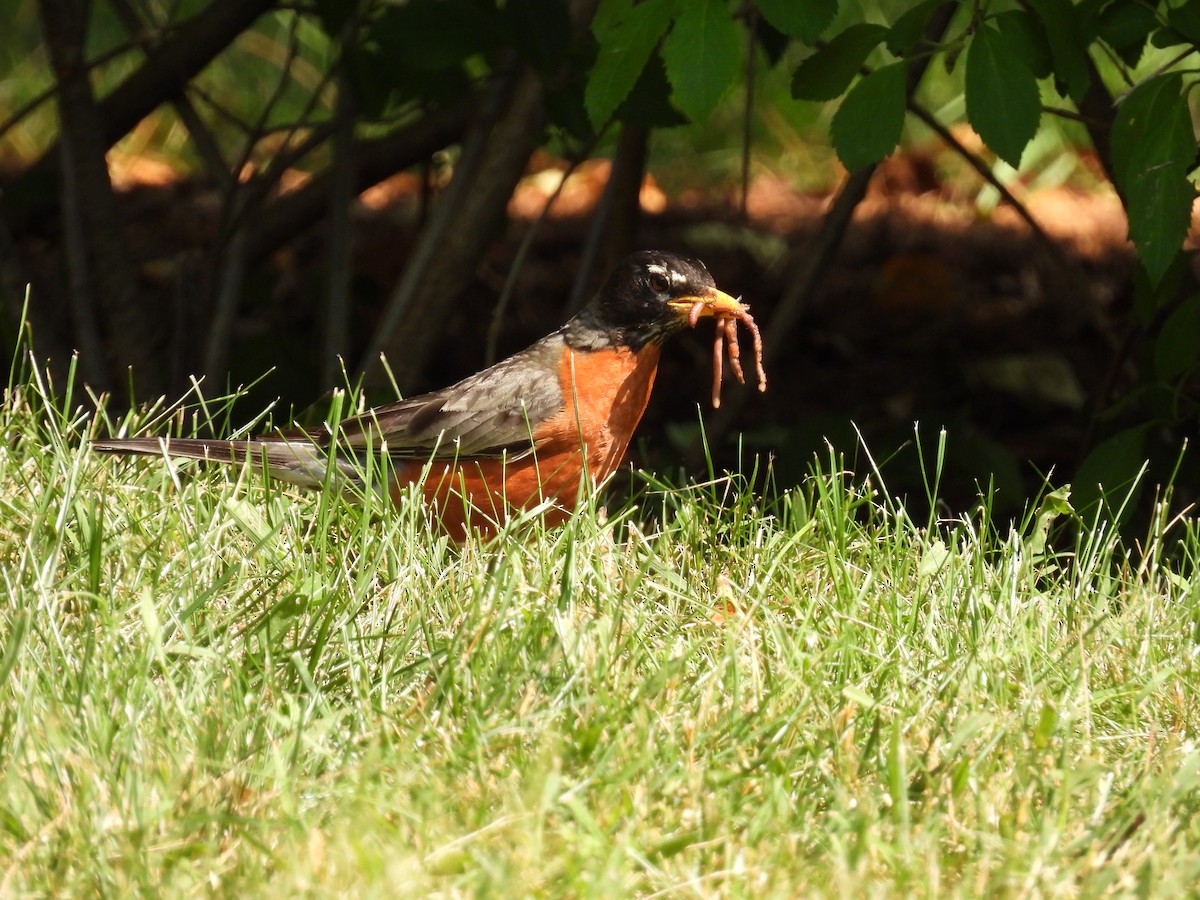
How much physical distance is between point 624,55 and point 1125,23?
1.14 metres

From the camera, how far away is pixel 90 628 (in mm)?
2652

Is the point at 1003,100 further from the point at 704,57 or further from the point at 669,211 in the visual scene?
the point at 669,211

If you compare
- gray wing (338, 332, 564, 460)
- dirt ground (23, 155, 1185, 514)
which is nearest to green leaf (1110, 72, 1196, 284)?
dirt ground (23, 155, 1185, 514)

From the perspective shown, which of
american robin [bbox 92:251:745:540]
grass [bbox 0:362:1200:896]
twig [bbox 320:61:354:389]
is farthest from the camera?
twig [bbox 320:61:354:389]

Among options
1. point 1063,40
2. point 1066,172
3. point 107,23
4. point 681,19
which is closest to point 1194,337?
point 1063,40

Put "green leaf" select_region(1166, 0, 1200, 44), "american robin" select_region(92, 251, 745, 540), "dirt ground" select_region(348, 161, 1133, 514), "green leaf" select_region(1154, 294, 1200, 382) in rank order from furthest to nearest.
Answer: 1. "dirt ground" select_region(348, 161, 1133, 514)
2. "american robin" select_region(92, 251, 745, 540)
3. "green leaf" select_region(1154, 294, 1200, 382)
4. "green leaf" select_region(1166, 0, 1200, 44)

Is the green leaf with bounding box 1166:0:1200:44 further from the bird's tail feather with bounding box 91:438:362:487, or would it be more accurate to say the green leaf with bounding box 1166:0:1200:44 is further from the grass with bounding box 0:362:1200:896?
the bird's tail feather with bounding box 91:438:362:487

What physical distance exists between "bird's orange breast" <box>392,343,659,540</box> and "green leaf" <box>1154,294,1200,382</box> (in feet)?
4.55

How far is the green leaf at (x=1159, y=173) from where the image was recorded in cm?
331

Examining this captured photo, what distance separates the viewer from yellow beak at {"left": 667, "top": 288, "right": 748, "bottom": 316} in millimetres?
4271

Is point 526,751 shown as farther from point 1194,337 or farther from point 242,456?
point 1194,337

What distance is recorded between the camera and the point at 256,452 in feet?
13.1

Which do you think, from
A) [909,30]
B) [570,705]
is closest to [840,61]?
[909,30]

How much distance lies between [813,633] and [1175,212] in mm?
1289
